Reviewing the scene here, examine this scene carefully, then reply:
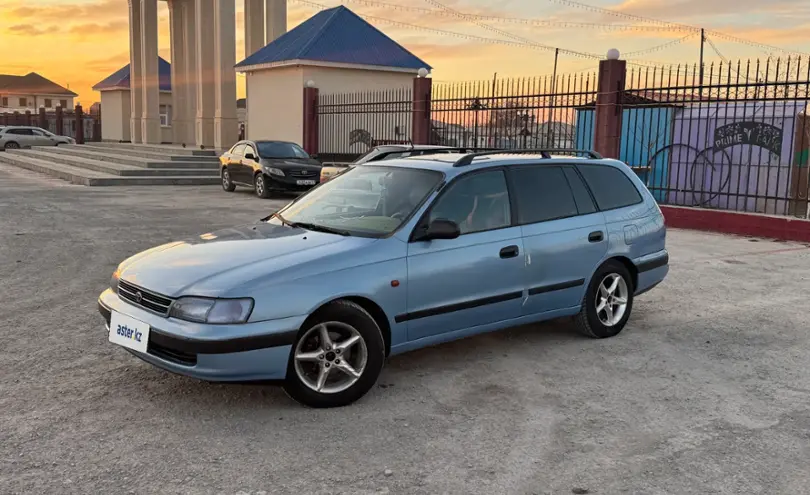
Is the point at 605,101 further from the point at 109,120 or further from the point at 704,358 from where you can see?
the point at 109,120

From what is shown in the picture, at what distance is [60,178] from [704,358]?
2266cm

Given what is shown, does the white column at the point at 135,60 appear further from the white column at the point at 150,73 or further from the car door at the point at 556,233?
the car door at the point at 556,233

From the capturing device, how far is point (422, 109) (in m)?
19.5

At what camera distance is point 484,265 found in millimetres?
4988

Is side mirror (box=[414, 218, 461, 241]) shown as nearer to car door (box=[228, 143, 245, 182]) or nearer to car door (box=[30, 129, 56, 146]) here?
car door (box=[228, 143, 245, 182])

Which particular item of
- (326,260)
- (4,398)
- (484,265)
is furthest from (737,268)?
(4,398)

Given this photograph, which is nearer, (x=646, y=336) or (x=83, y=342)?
(x=83, y=342)

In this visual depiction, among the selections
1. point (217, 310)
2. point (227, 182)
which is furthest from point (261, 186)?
point (217, 310)

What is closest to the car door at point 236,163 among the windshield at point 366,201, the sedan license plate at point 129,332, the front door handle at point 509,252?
the windshield at point 366,201

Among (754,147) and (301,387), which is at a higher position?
(754,147)

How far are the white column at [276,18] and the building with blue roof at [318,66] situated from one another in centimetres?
179

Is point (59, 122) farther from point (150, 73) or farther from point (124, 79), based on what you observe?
point (150, 73)

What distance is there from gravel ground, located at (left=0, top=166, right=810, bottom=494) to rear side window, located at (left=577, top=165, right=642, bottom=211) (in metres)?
1.12

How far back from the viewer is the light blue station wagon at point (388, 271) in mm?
4055
